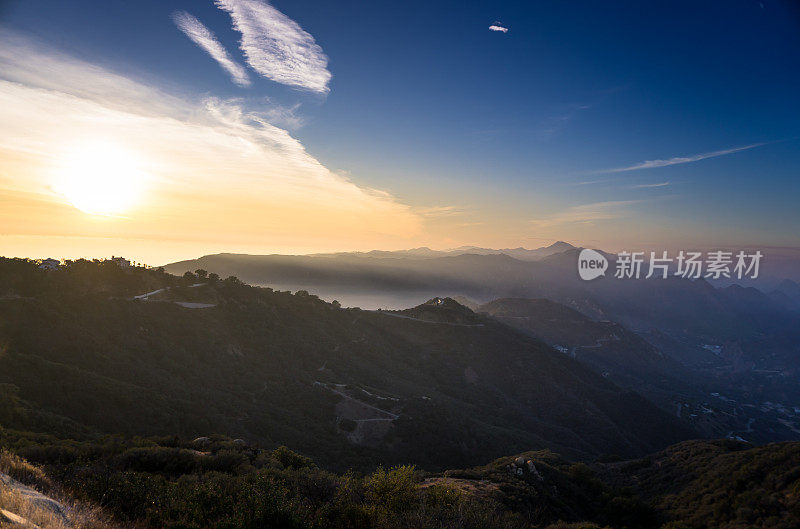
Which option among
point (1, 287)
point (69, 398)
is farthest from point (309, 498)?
point (1, 287)

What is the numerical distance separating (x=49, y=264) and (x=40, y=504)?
249 feet

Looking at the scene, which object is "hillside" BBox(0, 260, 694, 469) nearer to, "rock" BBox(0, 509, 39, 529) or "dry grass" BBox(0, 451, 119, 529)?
"dry grass" BBox(0, 451, 119, 529)

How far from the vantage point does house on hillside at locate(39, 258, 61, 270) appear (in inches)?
2378

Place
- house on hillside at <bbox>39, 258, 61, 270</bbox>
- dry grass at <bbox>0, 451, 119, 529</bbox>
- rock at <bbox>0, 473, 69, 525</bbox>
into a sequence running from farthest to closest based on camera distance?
house on hillside at <bbox>39, 258, 61, 270</bbox> → rock at <bbox>0, 473, 69, 525</bbox> → dry grass at <bbox>0, 451, 119, 529</bbox>

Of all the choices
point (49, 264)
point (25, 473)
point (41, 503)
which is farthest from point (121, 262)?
point (41, 503)

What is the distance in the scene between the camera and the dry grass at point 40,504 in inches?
362

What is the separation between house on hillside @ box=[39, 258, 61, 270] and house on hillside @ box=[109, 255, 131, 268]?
830 centimetres

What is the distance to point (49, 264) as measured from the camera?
2477 inches

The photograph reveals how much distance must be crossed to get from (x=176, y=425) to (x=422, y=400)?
3810 centimetres

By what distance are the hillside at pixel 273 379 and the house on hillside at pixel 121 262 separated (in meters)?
2.62

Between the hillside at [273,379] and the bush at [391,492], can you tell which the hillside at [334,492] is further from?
the hillside at [273,379]

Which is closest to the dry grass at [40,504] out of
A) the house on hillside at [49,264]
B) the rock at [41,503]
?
the rock at [41,503]

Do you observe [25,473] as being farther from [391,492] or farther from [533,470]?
[533,470]

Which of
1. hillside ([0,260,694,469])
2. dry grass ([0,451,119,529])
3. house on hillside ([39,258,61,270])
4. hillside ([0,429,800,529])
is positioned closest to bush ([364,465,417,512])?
hillside ([0,429,800,529])
